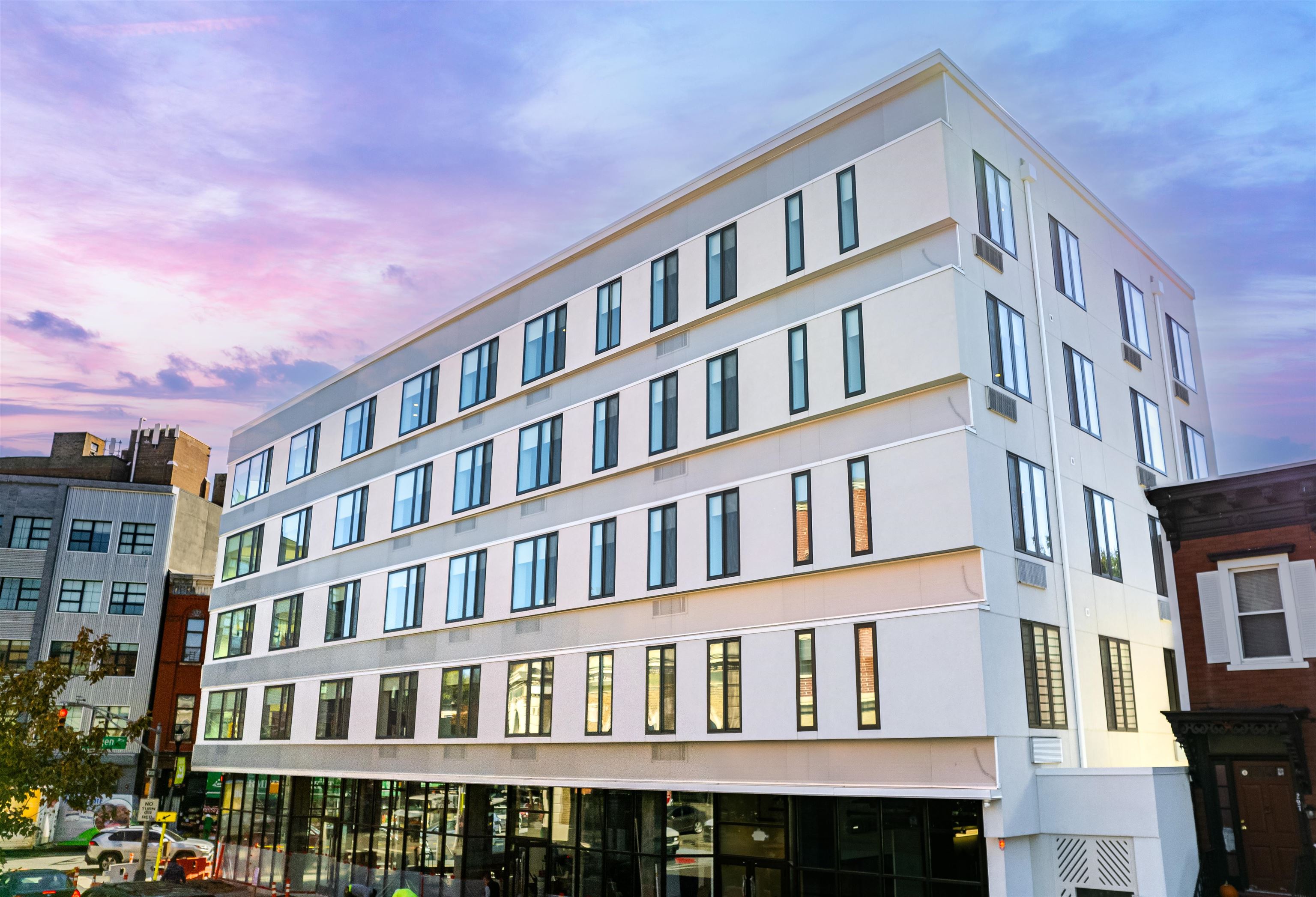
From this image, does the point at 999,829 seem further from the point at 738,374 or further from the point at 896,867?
the point at 738,374

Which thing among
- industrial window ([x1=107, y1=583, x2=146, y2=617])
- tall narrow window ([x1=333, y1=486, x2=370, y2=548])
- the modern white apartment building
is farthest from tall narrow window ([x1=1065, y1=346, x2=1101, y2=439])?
industrial window ([x1=107, y1=583, x2=146, y2=617])

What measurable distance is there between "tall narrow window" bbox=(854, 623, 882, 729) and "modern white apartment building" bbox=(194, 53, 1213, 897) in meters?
0.07

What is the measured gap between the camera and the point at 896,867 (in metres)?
22.1

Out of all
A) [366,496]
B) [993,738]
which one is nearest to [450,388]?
[366,496]

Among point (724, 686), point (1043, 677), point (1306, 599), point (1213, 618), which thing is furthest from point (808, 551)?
point (1306, 599)

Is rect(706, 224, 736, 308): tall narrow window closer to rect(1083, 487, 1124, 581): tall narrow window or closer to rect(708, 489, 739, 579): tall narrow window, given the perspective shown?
rect(708, 489, 739, 579): tall narrow window

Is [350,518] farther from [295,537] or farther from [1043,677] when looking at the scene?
[1043,677]

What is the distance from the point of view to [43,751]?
30250 mm

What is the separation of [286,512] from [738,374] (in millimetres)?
28955

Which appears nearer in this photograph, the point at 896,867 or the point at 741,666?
the point at 896,867

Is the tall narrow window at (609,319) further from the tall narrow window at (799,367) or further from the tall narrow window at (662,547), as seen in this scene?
the tall narrow window at (799,367)

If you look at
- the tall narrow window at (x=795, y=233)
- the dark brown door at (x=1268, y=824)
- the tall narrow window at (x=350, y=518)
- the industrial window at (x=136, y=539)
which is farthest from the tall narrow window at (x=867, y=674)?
the industrial window at (x=136, y=539)

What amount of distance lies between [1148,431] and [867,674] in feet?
47.3

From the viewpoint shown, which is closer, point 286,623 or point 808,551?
point 808,551
